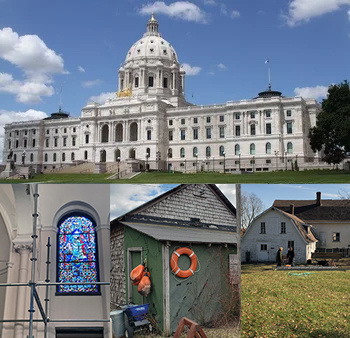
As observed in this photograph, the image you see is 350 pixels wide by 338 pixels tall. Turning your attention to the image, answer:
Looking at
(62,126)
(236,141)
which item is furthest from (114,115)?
(236,141)

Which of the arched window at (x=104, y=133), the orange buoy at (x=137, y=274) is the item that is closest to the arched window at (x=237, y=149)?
the arched window at (x=104, y=133)

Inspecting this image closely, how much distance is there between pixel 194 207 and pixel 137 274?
4.98 ft

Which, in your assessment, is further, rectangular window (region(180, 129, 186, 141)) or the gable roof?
rectangular window (region(180, 129, 186, 141))

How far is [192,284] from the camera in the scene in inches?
311

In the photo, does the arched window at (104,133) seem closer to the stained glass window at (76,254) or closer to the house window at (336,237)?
the stained glass window at (76,254)

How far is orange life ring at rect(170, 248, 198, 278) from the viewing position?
7.73 m

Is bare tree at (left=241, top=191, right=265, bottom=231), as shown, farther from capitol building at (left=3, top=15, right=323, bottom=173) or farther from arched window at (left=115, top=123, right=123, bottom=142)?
arched window at (left=115, top=123, right=123, bottom=142)

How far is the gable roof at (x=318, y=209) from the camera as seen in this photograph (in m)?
8.09

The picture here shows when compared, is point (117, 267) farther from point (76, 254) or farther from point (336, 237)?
point (336, 237)

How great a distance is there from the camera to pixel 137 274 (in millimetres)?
7785

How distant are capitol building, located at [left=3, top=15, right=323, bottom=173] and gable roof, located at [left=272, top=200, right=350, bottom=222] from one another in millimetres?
54820

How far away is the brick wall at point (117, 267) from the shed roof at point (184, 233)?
1.01 feet

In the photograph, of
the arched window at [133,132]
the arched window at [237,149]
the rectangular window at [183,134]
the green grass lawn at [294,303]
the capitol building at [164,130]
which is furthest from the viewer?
the arched window at [133,132]

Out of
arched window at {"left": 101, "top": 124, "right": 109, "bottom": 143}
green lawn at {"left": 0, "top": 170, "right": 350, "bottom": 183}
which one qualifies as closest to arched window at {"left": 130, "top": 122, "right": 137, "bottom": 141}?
arched window at {"left": 101, "top": 124, "right": 109, "bottom": 143}
